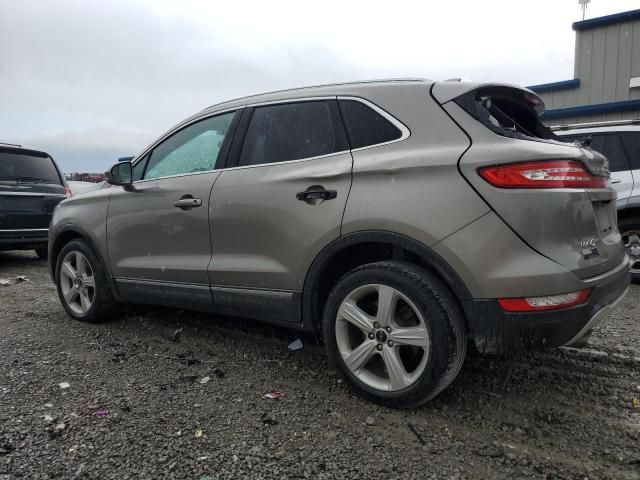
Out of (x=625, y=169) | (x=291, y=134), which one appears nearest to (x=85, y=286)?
(x=291, y=134)

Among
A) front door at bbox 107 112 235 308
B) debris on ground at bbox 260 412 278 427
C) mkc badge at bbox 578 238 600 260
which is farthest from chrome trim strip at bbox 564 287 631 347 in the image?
front door at bbox 107 112 235 308

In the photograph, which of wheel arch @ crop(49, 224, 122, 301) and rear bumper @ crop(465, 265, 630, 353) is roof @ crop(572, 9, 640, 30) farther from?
wheel arch @ crop(49, 224, 122, 301)

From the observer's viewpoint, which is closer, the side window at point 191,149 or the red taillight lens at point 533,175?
the red taillight lens at point 533,175

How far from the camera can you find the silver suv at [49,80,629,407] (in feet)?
7.48

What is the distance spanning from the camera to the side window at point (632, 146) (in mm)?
5648

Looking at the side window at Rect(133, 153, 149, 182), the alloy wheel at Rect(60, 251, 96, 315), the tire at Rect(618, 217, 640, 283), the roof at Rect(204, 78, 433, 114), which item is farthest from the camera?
the tire at Rect(618, 217, 640, 283)

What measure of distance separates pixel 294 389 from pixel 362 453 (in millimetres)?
766

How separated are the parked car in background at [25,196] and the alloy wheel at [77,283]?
331cm

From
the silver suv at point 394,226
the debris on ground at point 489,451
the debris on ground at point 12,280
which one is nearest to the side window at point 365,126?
the silver suv at point 394,226

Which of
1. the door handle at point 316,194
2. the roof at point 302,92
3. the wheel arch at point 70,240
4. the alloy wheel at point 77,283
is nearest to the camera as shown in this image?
the door handle at point 316,194

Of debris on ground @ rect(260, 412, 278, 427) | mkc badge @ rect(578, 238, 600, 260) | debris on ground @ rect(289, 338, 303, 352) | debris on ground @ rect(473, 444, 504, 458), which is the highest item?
mkc badge @ rect(578, 238, 600, 260)

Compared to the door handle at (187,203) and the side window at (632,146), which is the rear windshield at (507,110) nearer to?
the door handle at (187,203)

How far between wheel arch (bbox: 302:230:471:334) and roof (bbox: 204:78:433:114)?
3.03ft

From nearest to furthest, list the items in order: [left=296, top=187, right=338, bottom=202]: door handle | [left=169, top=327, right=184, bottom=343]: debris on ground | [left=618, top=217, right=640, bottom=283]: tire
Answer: [left=296, top=187, right=338, bottom=202]: door handle, [left=169, top=327, right=184, bottom=343]: debris on ground, [left=618, top=217, right=640, bottom=283]: tire
